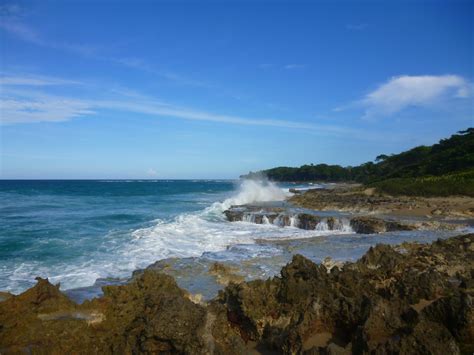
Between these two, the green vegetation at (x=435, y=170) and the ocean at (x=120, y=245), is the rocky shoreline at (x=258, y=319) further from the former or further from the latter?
the green vegetation at (x=435, y=170)

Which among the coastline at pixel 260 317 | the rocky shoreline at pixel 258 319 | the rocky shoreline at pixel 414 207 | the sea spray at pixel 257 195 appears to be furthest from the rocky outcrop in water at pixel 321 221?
the sea spray at pixel 257 195

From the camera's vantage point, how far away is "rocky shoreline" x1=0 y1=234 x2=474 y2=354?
15.8ft

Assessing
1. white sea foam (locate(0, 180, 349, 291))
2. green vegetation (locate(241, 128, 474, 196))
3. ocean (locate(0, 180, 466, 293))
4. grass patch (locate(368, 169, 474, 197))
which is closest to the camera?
white sea foam (locate(0, 180, 349, 291))

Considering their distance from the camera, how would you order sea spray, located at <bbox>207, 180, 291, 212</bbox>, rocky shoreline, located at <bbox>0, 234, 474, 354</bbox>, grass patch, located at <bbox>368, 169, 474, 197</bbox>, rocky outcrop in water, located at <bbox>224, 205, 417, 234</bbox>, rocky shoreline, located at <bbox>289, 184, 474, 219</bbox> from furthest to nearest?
sea spray, located at <bbox>207, 180, 291, 212</bbox> → grass patch, located at <bbox>368, 169, 474, 197</bbox> → rocky shoreline, located at <bbox>289, 184, 474, 219</bbox> → rocky outcrop in water, located at <bbox>224, 205, 417, 234</bbox> → rocky shoreline, located at <bbox>0, 234, 474, 354</bbox>

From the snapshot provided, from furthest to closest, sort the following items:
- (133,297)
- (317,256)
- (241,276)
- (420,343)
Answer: (317,256) → (241,276) → (133,297) → (420,343)

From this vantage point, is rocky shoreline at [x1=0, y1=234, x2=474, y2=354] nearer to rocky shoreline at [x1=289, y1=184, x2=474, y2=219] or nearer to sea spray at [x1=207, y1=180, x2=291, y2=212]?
rocky shoreline at [x1=289, y1=184, x2=474, y2=219]

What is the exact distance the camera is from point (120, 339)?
5.05 metres

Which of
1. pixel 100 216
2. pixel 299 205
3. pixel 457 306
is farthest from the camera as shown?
pixel 299 205

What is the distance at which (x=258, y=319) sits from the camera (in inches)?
235

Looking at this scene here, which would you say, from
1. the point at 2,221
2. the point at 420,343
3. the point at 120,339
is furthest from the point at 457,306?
the point at 2,221

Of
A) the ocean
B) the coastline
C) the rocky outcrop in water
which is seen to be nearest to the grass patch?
the rocky outcrop in water

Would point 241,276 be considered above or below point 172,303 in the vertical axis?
below

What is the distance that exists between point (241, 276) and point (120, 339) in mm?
5506

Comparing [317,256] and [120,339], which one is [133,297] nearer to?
[120,339]
